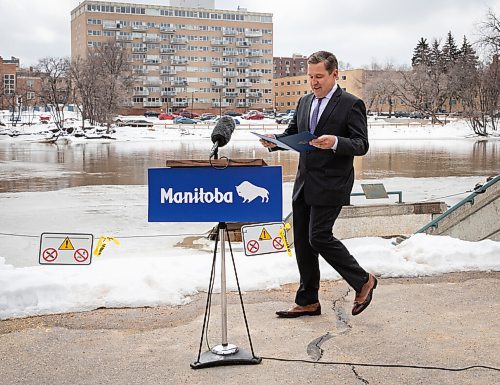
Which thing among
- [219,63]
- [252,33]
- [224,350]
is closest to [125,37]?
[219,63]

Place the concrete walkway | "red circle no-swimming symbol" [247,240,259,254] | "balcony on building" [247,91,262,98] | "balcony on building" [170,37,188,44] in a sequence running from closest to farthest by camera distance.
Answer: the concrete walkway < "red circle no-swimming symbol" [247,240,259,254] < "balcony on building" [170,37,188,44] < "balcony on building" [247,91,262,98]

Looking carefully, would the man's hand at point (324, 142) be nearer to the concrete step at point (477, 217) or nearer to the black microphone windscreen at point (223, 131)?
the black microphone windscreen at point (223, 131)

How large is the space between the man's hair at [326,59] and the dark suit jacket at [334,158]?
0.18 metres

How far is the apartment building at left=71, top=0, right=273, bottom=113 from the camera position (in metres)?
139

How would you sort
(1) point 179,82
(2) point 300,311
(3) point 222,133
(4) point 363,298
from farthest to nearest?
(1) point 179,82
(2) point 300,311
(4) point 363,298
(3) point 222,133

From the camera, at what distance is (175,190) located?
441cm

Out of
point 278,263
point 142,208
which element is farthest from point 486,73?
point 278,263

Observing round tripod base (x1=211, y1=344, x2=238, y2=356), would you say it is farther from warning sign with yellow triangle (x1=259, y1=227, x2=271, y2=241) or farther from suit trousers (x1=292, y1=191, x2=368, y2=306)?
warning sign with yellow triangle (x1=259, y1=227, x2=271, y2=241)

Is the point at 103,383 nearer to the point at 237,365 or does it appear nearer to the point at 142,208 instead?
the point at 237,365

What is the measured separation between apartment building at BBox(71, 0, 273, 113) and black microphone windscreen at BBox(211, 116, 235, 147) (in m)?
132

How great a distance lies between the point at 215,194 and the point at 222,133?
0.44m

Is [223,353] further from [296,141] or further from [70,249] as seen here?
[70,249]

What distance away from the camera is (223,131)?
15.1 ft

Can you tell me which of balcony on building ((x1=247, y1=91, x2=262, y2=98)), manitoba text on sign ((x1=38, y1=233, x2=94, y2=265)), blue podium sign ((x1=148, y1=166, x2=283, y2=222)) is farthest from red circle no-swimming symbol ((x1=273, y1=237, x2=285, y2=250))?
balcony on building ((x1=247, y1=91, x2=262, y2=98))
